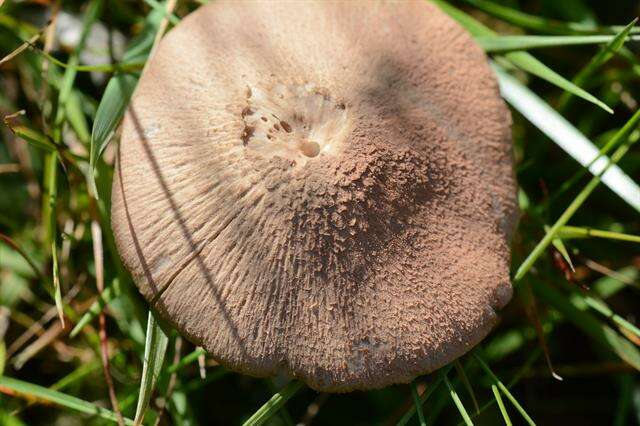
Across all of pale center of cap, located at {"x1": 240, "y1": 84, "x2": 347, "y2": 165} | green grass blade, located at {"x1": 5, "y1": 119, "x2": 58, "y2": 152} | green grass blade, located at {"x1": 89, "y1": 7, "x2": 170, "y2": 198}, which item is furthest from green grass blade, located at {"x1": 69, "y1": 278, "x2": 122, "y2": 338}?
pale center of cap, located at {"x1": 240, "y1": 84, "x2": 347, "y2": 165}

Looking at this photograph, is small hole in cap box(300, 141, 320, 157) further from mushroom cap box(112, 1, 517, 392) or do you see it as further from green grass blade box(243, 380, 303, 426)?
green grass blade box(243, 380, 303, 426)

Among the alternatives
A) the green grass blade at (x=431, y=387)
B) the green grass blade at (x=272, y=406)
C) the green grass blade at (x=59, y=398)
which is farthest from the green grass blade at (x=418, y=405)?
the green grass blade at (x=59, y=398)

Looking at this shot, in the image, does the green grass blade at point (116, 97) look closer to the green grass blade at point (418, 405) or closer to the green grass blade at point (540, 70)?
the green grass blade at point (418, 405)

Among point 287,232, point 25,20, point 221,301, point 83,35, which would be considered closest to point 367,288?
point 287,232

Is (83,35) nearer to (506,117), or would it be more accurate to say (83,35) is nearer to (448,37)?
(448,37)

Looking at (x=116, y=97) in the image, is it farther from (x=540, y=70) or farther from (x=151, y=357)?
(x=540, y=70)
